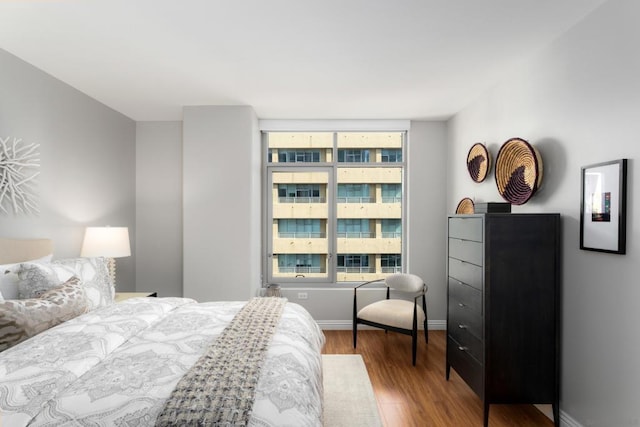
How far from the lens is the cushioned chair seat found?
3.61 metres

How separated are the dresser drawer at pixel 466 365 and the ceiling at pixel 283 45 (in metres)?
2.27

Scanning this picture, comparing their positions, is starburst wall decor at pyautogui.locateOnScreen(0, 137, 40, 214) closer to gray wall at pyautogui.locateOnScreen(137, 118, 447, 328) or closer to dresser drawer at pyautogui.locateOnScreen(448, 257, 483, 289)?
gray wall at pyautogui.locateOnScreen(137, 118, 447, 328)

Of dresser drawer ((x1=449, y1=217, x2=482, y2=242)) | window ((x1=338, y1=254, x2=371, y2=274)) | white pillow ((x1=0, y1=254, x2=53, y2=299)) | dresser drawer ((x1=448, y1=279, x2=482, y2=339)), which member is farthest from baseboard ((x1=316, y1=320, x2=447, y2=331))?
white pillow ((x1=0, y1=254, x2=53, y2=299))

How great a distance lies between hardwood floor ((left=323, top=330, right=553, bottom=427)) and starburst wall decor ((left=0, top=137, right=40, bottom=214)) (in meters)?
2.96

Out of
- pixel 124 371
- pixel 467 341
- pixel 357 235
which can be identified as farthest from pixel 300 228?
pixel 124 371

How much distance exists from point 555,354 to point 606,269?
0.71 metres

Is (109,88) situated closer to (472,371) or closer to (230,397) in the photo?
(230,397)

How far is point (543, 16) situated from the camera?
2256mm

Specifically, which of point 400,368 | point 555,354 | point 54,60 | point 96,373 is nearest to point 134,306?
point 96,373

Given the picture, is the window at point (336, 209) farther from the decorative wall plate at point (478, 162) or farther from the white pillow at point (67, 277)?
the white pillow at point (67, 277)

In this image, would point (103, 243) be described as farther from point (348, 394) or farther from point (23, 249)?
point (348, 394)

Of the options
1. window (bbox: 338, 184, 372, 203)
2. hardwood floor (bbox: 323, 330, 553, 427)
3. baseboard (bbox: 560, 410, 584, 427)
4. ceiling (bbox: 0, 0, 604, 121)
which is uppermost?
ceiling (bbox: 0, 0, 604, 121)

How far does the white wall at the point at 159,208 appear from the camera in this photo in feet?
14.7

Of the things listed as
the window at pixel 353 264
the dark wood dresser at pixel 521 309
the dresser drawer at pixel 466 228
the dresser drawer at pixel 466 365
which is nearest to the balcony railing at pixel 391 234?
the window at pixel 353 264
